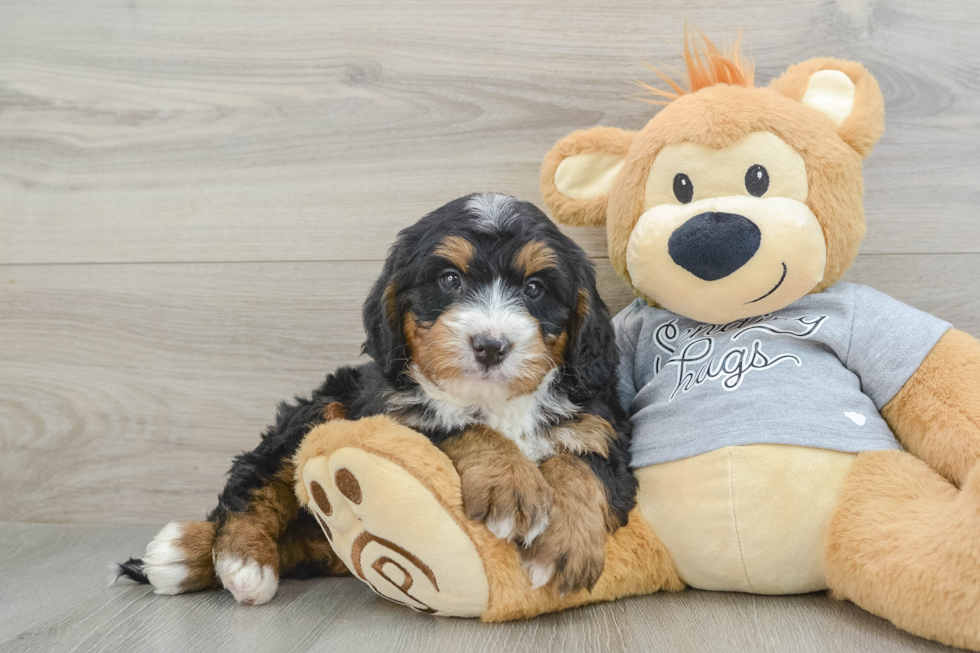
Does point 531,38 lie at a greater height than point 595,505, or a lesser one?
greater

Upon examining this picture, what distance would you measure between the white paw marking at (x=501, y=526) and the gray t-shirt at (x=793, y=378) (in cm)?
42

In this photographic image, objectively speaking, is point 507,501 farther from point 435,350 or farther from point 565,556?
point 435,350

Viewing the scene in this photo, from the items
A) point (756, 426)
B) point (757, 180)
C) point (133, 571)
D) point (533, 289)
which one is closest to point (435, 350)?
point (533, 289)

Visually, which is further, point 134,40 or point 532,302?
point 134,40

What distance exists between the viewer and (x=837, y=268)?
65.6 inches

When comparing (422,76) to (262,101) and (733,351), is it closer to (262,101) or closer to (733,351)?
(262,101)

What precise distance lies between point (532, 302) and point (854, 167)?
31.9 inches

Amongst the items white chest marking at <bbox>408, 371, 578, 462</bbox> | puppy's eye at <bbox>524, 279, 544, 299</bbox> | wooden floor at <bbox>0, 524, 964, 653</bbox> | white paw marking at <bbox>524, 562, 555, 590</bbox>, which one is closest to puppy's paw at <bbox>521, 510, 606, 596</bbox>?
white paw marking at <bbox>524, 562, 555, 590</bbox>

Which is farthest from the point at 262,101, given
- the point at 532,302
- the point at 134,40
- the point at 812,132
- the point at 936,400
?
the point at 936,400

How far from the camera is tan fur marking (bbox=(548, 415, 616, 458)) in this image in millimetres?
1596

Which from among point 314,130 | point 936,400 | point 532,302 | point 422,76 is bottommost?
point 936,400

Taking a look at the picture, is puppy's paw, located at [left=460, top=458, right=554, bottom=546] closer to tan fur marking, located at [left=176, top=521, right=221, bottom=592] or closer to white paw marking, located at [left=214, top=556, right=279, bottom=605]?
white paw marking, located at [left=214, top=556, right=279, bottom=605]

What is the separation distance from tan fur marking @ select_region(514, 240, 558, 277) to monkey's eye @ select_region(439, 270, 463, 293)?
13 cm

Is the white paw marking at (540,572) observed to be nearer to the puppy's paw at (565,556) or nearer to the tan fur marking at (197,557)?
the puppy's paw at (565,556)
